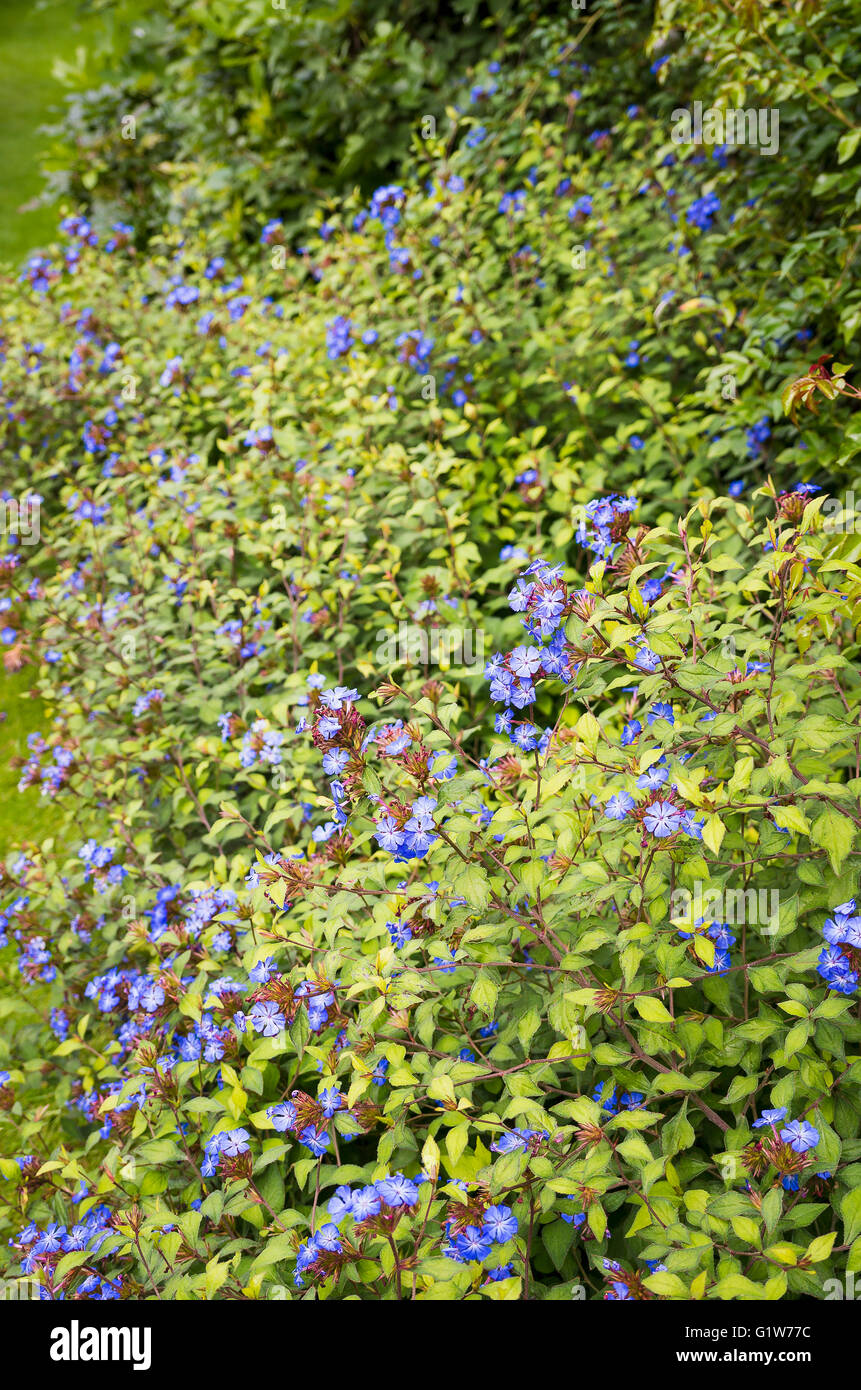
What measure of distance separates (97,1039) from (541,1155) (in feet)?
5.21

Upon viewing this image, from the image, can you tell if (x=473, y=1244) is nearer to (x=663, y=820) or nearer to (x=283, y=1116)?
(x=283, y=1116)

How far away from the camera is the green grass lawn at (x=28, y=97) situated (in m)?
7.28

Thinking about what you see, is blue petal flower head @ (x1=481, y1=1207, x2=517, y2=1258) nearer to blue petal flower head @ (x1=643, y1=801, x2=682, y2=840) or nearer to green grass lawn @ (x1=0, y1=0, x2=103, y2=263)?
blue petal flower head @ (x1=643, y1=801, x2=682, y2=840)

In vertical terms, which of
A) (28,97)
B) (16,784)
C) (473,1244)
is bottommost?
(473,1244)

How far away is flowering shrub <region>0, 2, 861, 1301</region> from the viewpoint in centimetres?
136

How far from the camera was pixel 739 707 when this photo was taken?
5.22 feet

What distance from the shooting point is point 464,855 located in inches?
58.9

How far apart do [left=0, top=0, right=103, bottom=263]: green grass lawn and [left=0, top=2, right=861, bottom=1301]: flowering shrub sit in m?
5.02

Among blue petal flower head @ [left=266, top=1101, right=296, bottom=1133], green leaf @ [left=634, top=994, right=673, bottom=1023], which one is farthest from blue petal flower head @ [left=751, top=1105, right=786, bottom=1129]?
blue petal flower head @ [left=266, top=1101, right=296, bottom=1133]

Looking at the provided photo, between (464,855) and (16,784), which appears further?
(16,784)

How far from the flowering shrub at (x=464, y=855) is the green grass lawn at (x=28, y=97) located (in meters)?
5.02

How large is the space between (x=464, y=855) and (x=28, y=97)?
9938 mm

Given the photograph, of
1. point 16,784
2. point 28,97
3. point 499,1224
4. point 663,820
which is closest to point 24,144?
point 28,97

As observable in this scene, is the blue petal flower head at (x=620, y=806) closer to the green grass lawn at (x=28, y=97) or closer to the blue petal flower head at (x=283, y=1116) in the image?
the blue petal flower head at (x=283, y=1116)
